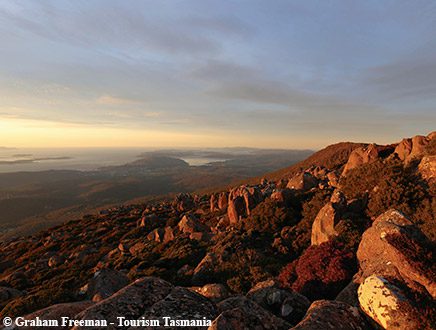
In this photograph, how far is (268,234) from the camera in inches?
845

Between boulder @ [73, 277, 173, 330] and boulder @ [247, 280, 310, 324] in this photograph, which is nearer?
boulder @ [73, 277, 173, 330]

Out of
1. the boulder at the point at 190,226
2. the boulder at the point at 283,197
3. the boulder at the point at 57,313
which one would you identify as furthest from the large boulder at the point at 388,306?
the boulder at the point at 190,226

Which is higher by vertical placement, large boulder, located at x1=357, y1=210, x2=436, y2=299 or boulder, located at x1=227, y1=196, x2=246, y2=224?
large boulder, located at x1=357, y1=210, x2=436, y2=299

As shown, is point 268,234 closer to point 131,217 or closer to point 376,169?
point 376,169

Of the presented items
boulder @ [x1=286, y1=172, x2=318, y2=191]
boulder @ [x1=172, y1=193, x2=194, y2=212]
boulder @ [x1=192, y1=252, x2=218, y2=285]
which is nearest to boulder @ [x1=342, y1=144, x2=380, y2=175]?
boulder @ [x1=286, y1=172, x2=318, y2=191]

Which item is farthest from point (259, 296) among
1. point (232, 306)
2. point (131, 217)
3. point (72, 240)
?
point (131, 217)

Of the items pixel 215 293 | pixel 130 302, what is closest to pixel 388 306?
pixel 215 293

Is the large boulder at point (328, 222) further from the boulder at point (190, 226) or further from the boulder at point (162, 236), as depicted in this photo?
the boulder at point (162, 236)

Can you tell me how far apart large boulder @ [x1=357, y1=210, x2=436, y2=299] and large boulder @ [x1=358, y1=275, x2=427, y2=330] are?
1.04m

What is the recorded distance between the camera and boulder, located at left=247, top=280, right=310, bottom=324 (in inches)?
331

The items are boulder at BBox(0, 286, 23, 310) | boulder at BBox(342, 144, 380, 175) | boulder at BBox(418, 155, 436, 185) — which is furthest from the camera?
boulder at BBox(342, 144, 380, 175)

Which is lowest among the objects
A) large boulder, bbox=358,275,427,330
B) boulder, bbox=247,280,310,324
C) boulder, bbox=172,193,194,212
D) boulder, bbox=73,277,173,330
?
boulder, bbox=172,193,194,212

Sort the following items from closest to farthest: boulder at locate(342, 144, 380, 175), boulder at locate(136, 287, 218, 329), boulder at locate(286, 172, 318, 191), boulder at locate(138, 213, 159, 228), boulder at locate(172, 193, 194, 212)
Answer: boulder at locate(136, 287, 218, 329), boulder at locate(286, 172, 318, 191), boulder at locate(342, 144, 380, 175), boulder at locate(138, 213, 159, 228), boulder at locate(172, 193, 194, 212)

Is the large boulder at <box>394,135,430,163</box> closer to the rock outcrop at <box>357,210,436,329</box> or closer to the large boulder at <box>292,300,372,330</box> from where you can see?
the rock outcrop at <box>357,210,436,329</box>
